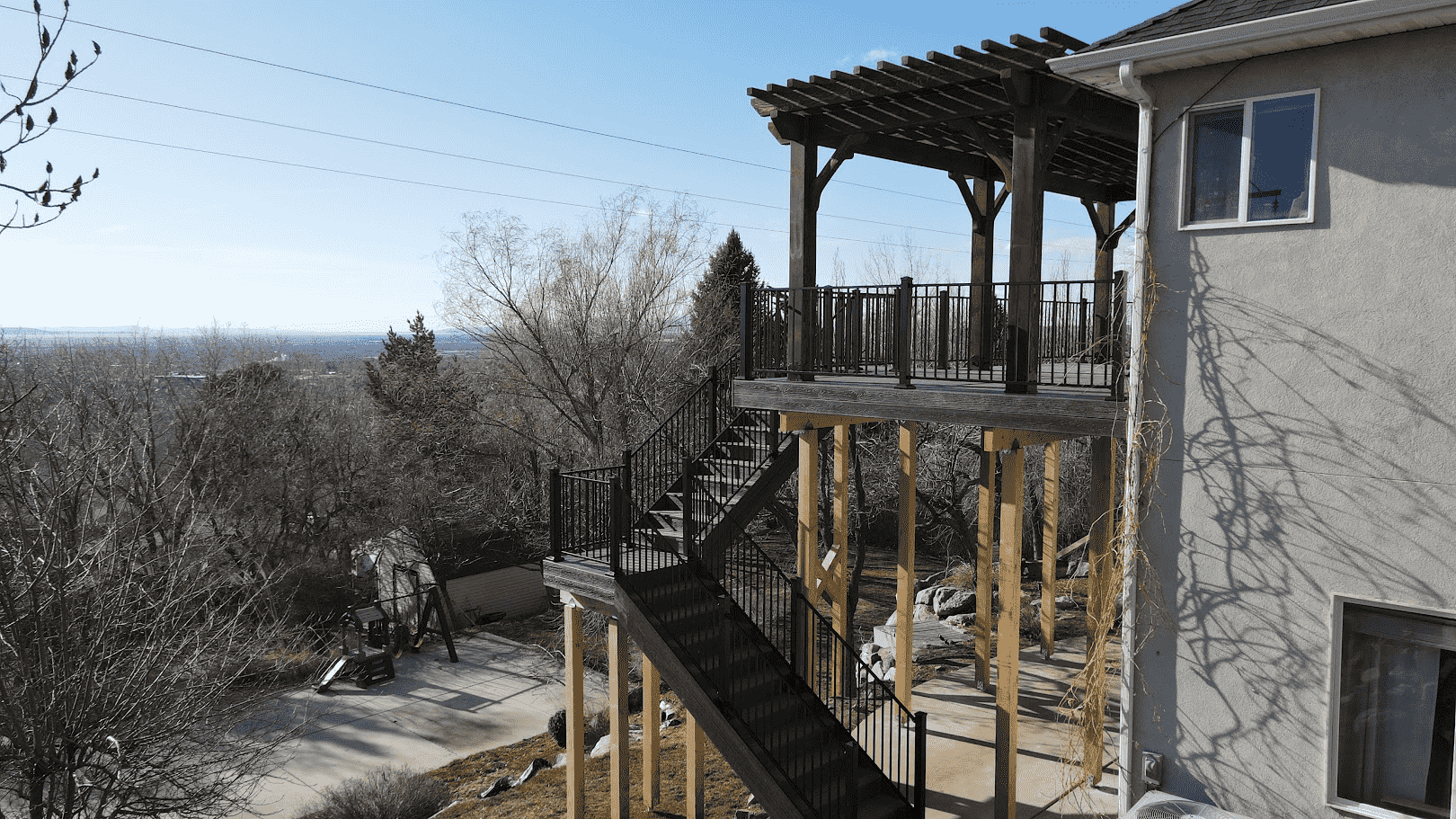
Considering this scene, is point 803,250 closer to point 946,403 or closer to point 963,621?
point 946,403

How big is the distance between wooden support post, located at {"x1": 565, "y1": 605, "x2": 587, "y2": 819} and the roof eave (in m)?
7.51

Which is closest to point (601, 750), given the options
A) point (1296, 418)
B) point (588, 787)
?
point (588, 787)

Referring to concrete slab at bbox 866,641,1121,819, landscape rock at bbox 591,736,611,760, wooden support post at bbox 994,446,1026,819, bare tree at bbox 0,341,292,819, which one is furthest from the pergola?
landscape rock at bbox 591,736,611,760

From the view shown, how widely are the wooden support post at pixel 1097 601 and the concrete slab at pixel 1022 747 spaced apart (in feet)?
0.98

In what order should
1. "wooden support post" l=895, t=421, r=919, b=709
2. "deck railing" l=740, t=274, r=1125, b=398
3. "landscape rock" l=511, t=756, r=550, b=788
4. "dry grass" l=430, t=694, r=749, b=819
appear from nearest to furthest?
"deck railing" l=740, t=274, r=1125, b=398 < "wooden support post" l=895, t=421, r=919, b=709 < "dry grass" l=430, t=694, r=749, b=819 < "landscape rock" l=511, t=756, r=550, b=788

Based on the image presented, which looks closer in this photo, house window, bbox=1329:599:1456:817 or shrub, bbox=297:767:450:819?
house window, bbox=1329:599:1456:817

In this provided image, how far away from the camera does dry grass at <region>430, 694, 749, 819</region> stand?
11016 mm

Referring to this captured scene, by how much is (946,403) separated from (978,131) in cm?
280

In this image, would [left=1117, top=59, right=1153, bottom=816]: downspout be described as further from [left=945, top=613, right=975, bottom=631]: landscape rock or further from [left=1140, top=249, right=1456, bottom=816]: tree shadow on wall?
[left=945, top=613, right=975, bottom=631]: landscape rock

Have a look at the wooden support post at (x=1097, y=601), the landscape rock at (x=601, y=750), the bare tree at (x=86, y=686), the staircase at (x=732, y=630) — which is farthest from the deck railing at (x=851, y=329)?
the landscape rock at (x=601, y=750)

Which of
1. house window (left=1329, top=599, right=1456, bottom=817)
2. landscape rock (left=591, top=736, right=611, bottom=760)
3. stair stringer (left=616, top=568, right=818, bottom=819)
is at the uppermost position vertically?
house window (left=1329, top=599, right=1456, bottom=817)

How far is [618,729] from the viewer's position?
10.1 m

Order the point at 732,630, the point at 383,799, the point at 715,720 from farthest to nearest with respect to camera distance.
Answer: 1. the point at 383,799
2. the point at 732,630
3. the point at 715,720

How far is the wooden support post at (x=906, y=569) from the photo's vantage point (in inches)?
417
